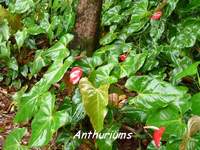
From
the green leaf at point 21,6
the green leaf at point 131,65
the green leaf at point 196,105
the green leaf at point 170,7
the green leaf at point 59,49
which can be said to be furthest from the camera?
the green leaf at point 21,6

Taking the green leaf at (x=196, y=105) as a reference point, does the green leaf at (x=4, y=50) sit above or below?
below

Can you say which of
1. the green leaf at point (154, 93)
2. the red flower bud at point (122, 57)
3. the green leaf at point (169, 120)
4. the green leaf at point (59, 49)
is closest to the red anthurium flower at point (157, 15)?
the red flower bud at point (122, 57)

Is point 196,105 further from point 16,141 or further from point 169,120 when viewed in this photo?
point 16,141

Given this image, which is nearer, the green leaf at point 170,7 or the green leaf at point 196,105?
the green leaf at point 196,105

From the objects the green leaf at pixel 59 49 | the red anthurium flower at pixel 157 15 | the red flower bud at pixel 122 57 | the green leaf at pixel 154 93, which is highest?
the red anthurium flower at pixel 157 15

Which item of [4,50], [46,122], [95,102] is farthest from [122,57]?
[4,50]

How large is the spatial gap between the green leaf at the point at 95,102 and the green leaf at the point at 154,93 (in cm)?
13

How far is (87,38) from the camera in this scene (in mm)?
2652

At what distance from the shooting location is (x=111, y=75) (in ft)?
6.82

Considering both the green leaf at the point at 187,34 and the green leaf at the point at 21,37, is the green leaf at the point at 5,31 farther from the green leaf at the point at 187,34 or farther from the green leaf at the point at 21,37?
the green leaf at the point at 187,34

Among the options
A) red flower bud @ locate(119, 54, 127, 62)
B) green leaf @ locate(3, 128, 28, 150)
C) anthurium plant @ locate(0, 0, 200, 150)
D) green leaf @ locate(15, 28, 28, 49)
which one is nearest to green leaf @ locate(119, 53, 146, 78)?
anthurium plant @ locate(0, 0, 200, 150)

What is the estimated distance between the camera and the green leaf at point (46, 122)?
184 centimetres

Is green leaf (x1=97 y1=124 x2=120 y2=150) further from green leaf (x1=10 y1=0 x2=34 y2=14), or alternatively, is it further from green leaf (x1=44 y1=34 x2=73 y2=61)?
green leaf (x1=10 y1=0 x2=34 y2=14)

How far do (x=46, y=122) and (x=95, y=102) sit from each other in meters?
0.26
